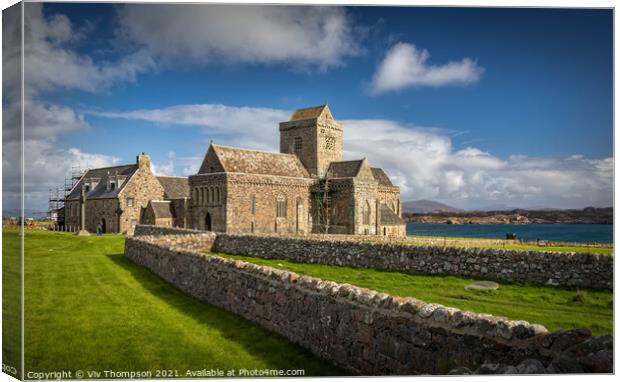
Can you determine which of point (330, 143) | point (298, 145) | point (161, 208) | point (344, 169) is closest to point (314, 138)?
point (330, 143)

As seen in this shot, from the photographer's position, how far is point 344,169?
4028cm

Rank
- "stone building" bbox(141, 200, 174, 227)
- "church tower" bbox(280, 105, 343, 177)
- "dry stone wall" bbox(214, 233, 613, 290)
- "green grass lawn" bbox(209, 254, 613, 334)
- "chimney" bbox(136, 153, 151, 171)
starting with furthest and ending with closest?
"chimney" bbox(136, 153, 151, 171) → "church tower" bbox(280, 105, 343, 177) → "stone building" bbox(141, 200, 174, 227) → "dry stone wall" bbox(214, 233, 613, 290) → "green grass lawn" bbox(209, 254, 613, 334)

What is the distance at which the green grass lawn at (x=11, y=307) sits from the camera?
709cm

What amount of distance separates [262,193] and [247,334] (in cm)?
2645

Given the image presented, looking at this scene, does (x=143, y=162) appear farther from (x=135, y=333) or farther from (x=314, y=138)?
(x=135, y=333)

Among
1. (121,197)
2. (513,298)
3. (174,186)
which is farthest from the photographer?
(174,186)

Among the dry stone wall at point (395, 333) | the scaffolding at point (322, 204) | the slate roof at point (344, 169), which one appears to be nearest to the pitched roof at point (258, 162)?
the scaffolding at point (322, 204)

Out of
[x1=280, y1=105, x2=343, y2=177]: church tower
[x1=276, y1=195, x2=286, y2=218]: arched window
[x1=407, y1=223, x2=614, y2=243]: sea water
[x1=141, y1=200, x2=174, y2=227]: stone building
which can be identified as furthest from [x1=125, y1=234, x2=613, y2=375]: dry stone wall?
[x1=280, y1=105, x2=343, y2=177]: church tower

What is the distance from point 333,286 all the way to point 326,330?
631 millimetres

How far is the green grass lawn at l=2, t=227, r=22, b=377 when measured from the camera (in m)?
7.09

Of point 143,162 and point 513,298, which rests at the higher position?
point 143,162

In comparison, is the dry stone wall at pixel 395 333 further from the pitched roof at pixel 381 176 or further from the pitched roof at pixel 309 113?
the pitched roof at pixel 381 176

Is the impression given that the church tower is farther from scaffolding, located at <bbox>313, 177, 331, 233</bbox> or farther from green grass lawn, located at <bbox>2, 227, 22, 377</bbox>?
green grass lawn, located at <bbox>2, 227, 22, 377</bbox>

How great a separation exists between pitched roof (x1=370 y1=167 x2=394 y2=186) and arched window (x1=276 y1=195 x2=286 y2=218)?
15567mm
